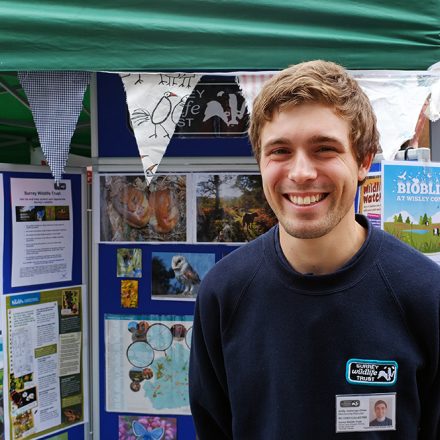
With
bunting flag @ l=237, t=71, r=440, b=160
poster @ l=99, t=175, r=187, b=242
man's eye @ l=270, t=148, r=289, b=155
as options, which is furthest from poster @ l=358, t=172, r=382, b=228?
man's eye @ l=270, t=148, r=289, b=155

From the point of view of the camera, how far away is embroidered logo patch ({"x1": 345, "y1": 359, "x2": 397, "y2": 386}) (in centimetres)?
131

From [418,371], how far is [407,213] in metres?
1.22

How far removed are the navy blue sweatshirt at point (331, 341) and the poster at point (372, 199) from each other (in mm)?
1038

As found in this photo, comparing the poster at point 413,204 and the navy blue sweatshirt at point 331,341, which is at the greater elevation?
the poster at point 413,204

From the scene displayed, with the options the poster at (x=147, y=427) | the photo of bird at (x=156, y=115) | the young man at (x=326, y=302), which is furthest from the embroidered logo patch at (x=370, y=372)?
the poster at (x=147, y=427)

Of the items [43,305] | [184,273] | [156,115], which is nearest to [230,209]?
[184,273]

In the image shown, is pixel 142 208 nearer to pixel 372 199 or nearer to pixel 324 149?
pixel 372 199

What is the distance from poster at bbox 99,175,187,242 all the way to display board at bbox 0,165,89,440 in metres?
0.22

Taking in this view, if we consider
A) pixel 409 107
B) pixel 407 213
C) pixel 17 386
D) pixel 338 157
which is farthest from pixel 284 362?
pixel 17 386

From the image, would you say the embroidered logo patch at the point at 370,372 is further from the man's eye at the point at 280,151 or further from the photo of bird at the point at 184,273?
the photo of bird at the point at 184,273

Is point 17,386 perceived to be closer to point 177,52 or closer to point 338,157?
point 177,52

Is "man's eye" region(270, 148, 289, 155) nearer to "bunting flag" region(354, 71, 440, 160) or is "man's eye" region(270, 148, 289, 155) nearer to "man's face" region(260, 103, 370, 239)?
"man's face" region(260, 103, 370, 239)

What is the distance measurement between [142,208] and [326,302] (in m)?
2.04

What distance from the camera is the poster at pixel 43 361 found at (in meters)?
3.10
